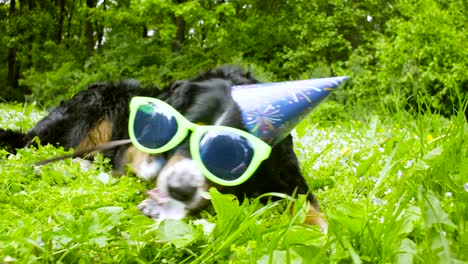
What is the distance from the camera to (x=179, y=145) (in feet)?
7.23

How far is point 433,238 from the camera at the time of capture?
142cm

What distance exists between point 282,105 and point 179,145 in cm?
52

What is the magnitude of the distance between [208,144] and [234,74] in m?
0.96

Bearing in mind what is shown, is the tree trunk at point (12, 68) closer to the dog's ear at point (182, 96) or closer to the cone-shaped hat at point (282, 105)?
the dog's ear at point (182, 96)

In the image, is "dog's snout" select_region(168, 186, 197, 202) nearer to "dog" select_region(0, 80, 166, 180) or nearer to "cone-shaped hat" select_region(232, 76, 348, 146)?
"cone-shaped hat" select_region(232, 76, 348, 146)

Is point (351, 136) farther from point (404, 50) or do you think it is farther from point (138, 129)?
point (404, 50)

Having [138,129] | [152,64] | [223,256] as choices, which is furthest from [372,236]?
[152,64]

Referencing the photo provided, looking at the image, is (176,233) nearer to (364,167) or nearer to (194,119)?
(194,119)

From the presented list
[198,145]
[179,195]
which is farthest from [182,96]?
[179,195]

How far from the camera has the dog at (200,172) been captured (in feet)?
6.68

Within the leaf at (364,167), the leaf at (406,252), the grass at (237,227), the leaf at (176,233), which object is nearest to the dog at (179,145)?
the grass at (237,227)

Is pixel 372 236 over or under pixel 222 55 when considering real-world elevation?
over

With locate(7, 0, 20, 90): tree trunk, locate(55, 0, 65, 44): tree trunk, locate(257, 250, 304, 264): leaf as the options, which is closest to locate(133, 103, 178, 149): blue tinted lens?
locate(257, 250, 304, 264): leaf

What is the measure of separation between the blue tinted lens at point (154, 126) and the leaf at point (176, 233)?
69 cm
